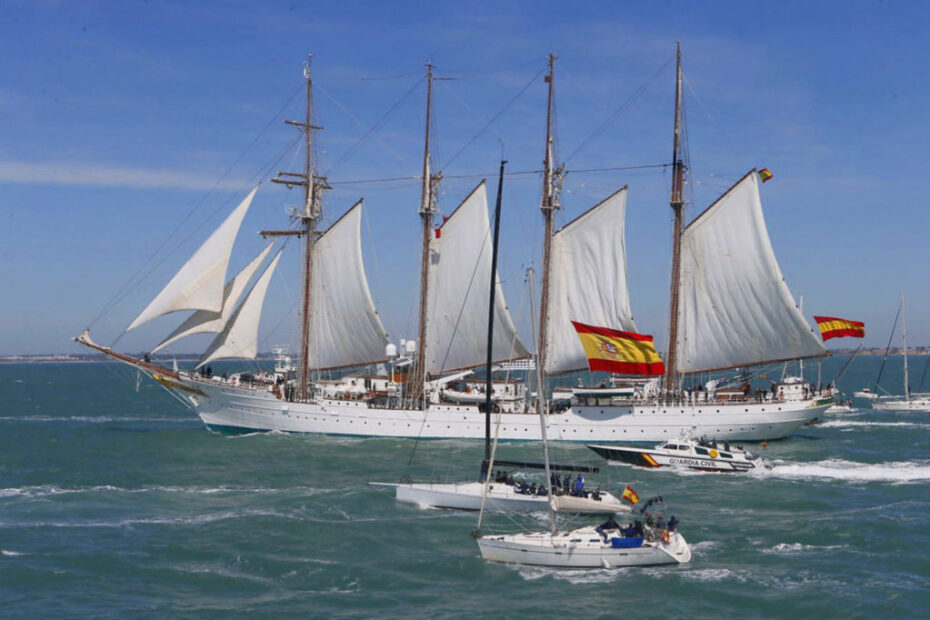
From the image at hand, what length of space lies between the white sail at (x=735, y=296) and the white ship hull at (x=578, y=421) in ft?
11.6

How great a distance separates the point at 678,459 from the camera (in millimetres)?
48125

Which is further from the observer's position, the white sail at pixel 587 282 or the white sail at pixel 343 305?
the white sail at pixel 343 305

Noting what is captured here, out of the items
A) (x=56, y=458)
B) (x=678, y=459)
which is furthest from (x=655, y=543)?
(x=56, y=458)

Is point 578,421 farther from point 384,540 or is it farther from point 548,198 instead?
point 384,540

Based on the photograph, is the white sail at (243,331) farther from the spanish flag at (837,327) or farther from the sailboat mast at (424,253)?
the spanish flag at (837,327)

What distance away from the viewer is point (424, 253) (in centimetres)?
6425

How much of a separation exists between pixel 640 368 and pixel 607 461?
27.9ft

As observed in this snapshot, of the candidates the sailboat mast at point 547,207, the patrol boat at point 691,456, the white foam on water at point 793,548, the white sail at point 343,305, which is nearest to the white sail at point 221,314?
the white sail at point 343,305

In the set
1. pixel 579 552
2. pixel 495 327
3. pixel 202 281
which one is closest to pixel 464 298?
pixel 495 327

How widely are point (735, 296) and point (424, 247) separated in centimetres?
2132

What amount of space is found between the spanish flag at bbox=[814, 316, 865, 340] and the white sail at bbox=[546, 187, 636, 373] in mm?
13177

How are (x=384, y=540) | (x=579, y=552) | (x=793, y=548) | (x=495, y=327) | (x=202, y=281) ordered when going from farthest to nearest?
1. (x=495, y=327)
2. (x=202, y=281)
3. (x=384, y=540)
4. (x=793, y=548)
5. (x=579, y=552)

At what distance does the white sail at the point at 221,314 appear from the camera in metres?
59.2

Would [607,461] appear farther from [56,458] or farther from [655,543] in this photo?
[56,458]
